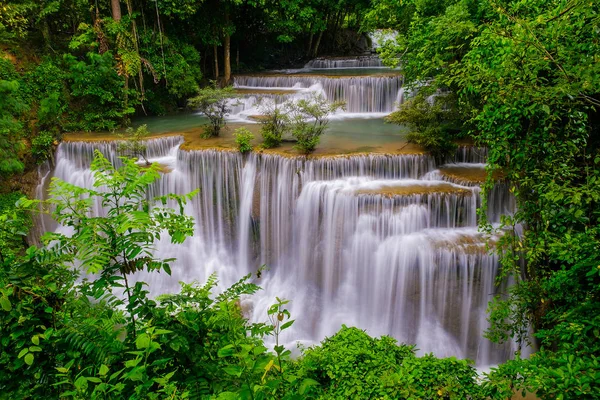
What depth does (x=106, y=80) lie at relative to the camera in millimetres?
13711

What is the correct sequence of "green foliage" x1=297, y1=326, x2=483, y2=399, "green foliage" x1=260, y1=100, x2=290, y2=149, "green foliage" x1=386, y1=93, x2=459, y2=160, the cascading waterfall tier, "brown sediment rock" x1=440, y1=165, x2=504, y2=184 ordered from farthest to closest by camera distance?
"green foliage" x1=260, y1=100, x2=290, y2=149
"green foliage" x1=386, y1=93, x2=459, y2=160
"brown sediment rock" x1=440, y1=165, x2=504, y2=184
the cascading waterfall tier
"green foliage" x1=297, y1=326, x2=483, y2=399

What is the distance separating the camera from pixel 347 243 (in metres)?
9.23

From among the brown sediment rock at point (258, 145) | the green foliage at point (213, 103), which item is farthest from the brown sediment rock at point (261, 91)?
the green foliage at point (213, 103)

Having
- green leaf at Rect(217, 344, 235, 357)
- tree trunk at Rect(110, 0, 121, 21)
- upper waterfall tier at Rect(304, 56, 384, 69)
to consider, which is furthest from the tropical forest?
tree trunk at Rect(110, 0, 121, 21)

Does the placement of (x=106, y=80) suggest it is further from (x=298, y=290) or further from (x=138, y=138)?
(x=298, y=290)

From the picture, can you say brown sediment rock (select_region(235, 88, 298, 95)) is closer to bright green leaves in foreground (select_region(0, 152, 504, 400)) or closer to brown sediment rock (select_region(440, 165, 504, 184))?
brown sediment rock (select_region(440, 165, 504, 184))

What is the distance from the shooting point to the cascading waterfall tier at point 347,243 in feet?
26.8

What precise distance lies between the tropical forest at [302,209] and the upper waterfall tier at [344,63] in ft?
0.37

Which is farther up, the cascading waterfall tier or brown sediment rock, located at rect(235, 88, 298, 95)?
brown sediment rock, located at rect(235, 88, 298, 95)

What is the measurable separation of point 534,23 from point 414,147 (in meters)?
6.61

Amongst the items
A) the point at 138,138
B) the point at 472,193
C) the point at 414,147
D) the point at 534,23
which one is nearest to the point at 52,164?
the point at 138,138

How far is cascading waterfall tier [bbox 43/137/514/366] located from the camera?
26.8 feet

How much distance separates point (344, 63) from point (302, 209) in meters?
13.5

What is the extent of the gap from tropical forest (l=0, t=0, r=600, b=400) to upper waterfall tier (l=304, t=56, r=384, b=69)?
0.37 ft
